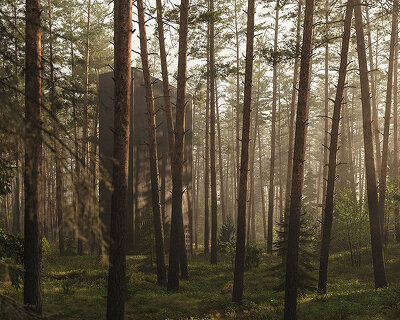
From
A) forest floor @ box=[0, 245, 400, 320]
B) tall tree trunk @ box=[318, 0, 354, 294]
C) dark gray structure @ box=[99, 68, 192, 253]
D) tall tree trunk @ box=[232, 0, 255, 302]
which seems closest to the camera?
forest floor @ box=[0, 245, 400, 320]

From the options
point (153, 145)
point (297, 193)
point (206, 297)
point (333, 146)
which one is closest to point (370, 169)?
point (333, 146)

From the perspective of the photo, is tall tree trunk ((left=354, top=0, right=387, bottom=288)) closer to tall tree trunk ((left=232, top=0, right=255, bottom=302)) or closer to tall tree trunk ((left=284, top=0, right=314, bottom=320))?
tall tree trunk ((left=284, top=0, right=314, bottom=320))

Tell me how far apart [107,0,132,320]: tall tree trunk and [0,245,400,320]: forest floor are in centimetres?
142

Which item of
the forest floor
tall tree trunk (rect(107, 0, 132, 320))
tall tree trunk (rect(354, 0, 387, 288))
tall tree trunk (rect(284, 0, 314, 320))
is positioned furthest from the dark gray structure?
tall tree trunk (rect(107, 0, 132, 320))

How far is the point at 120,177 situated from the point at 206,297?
749 cm

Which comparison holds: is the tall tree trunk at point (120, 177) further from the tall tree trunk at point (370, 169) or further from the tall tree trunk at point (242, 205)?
the tall tree trunk at point (370, 169)

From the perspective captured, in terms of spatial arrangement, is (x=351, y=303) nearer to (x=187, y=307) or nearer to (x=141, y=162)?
(x=187, y=307)

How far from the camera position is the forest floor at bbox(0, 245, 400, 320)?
35.8 ft

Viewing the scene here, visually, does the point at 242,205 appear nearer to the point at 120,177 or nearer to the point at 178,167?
the point at 178,167

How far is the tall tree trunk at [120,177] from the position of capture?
796 cm

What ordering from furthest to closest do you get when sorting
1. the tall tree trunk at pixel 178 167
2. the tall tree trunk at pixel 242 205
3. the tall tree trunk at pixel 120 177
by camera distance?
the tall tree trunk at pixel 178 167 < the tall tree trunk at pixel 242 205 < the tall tree trunk at pixel 120 177

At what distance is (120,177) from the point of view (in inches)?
319

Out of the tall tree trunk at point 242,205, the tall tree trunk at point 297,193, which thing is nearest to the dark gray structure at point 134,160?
the tall tree trunk at point 242,205

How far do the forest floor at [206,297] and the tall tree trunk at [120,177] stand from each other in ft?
4.67
